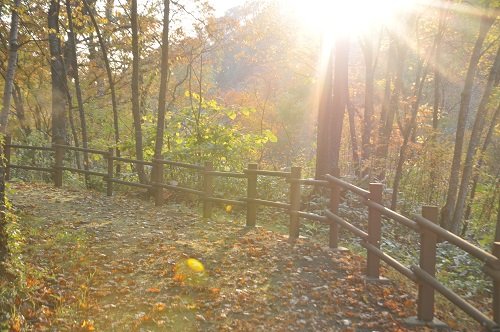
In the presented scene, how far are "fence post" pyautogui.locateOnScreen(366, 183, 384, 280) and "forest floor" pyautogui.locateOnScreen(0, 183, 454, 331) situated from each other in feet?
0.80

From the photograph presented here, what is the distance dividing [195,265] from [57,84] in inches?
544

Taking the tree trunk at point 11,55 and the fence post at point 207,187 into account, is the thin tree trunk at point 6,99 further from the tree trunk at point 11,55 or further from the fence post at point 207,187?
the fence post at point 207,187

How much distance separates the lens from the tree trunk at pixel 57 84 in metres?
17.5

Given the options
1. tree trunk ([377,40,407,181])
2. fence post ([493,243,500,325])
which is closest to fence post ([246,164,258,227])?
fence post ([493,243,500,325])

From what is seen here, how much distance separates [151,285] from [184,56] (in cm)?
1396

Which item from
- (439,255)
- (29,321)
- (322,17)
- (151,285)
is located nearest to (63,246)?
(151,285)

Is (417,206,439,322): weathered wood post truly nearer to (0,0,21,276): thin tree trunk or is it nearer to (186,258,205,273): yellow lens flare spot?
(186,258,205,273): yellow lens flare spot

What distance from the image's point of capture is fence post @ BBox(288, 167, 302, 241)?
931 centimetres

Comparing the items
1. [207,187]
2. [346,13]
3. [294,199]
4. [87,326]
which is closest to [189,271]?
[87,326]

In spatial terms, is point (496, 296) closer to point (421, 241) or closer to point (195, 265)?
point (421, 241)

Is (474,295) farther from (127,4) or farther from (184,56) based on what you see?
(127,4)

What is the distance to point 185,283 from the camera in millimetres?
6723

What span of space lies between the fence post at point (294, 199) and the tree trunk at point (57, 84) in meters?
11.8

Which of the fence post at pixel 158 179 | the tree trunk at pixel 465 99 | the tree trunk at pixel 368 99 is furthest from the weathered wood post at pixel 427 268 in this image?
the tree trunk at pixel 368 99
